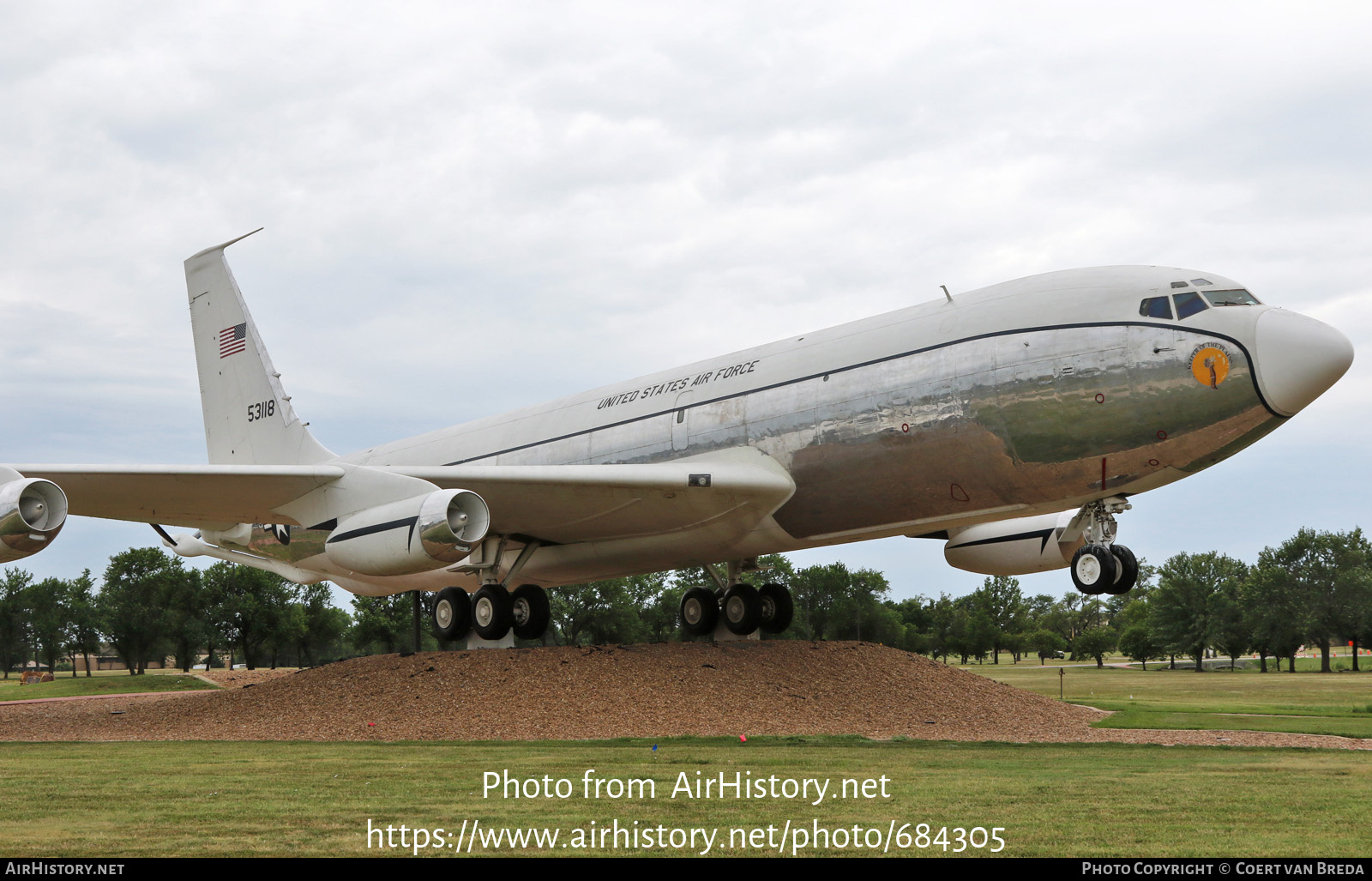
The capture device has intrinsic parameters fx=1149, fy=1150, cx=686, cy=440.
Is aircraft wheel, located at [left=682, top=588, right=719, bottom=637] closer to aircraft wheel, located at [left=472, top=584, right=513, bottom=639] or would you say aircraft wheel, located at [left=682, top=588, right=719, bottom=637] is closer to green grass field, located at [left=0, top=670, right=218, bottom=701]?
aircraft wheel, located at [left=472, top=584, right=513, bottom=639]

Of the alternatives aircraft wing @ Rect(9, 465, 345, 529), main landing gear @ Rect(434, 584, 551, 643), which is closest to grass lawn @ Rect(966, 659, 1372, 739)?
main landing gear @ Rect(434, 584, 551, 643)

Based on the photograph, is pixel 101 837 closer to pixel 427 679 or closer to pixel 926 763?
pixel 926 763

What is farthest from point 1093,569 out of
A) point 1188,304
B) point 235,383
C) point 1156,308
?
point 235,383

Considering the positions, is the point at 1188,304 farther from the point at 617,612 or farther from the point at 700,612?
the point at 617,612

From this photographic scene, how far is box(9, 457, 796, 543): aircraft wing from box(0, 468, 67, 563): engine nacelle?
152 cm

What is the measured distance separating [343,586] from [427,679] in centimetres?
656

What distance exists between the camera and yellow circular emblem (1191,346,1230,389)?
48.1ft

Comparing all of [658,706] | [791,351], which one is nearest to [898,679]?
[658,706]

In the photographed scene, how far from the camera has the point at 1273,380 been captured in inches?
570

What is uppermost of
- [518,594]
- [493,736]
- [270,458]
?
[270,458]

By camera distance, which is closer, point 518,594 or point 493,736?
point 493,736

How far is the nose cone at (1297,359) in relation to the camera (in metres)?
14.4

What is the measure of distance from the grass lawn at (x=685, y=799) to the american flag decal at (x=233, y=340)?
45.3ft

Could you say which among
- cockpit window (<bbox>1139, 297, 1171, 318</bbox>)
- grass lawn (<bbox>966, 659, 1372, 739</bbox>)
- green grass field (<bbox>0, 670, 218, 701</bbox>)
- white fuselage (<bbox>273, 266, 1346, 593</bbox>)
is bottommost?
green grass field (<bbox>0, 670, 218, 701</bbox>)
